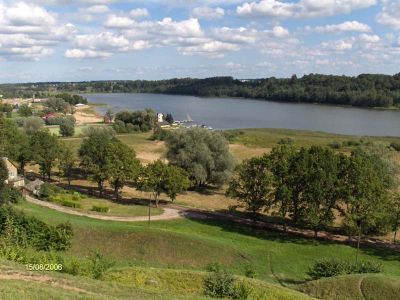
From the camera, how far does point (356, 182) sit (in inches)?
1533

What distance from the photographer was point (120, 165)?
1960 inches

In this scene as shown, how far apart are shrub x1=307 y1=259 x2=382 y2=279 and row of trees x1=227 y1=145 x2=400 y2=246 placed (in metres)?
8.52

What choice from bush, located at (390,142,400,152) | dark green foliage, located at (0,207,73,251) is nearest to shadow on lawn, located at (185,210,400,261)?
dark green foliage, located at (0,207,73,251)

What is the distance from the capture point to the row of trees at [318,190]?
3825cm

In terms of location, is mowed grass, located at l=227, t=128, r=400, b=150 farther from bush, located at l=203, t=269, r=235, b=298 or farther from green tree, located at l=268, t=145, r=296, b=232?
bush, located at l=203, t=269, r=235, b=298

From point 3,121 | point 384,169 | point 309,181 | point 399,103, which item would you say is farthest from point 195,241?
point 399,103

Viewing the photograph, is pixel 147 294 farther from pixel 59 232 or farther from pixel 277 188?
pixel 277 188

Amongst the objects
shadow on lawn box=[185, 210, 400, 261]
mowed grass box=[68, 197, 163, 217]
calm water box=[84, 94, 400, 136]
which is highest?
calm water box=[84, 94, 400, 136]

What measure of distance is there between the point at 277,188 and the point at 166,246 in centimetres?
1291

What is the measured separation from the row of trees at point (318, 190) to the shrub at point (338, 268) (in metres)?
8.52

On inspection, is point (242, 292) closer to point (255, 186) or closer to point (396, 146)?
point (255, 186)

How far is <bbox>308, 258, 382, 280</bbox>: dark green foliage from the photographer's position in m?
28.1

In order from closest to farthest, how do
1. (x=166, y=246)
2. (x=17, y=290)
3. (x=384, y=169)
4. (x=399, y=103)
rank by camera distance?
(x=17, y=290)
(x=166, y=246)
(x=384, y=169)
(x=399, y=103)

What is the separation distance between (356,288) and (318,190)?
614 inches
